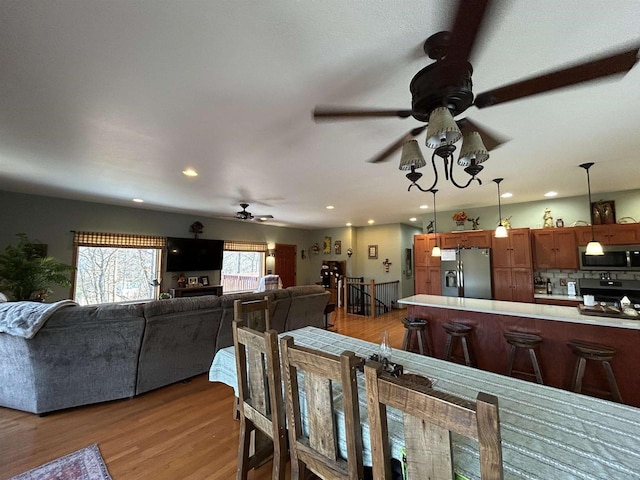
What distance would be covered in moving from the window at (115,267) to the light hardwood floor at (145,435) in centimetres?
345

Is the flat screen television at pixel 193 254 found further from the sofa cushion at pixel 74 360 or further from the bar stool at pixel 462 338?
the bar stool at pixel 462 338

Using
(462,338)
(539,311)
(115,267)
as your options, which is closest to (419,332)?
(462,338)

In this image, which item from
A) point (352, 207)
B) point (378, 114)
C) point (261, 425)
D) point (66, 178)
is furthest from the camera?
point (352, 207)

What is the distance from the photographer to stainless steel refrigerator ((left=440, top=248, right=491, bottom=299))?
5.36 metres

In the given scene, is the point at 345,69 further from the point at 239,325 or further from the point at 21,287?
the point at 21,287

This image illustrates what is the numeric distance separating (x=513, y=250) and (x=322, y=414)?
5467 mm

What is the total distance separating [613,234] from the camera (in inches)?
172

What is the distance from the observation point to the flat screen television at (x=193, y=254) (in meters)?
6.55

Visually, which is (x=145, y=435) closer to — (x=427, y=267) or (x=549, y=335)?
(x=549, y=335)

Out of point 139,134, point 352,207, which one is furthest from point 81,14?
point 352,207

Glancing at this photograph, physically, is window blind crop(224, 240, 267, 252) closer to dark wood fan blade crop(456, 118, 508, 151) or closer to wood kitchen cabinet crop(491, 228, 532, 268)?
wood kitchen cabinet crop(491, 228, 532, 268)

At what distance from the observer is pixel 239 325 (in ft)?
5.65

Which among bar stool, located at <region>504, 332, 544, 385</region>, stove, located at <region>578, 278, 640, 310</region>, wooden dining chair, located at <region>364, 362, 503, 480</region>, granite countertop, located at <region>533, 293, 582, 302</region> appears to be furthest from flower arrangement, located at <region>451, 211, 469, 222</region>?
wooden dining chair, located at <region>364, 362, 503, 480</region>

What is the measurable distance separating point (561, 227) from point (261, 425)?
5.97 metres
